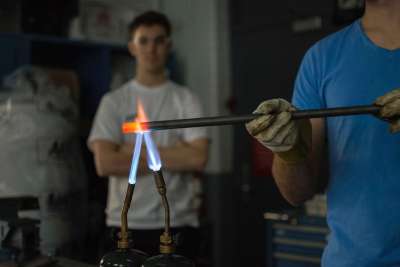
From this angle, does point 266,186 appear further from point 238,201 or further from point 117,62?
point 117,62

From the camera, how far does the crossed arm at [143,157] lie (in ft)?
6.23

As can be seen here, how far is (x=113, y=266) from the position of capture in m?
0.87

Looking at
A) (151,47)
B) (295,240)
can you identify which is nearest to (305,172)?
(151,47)

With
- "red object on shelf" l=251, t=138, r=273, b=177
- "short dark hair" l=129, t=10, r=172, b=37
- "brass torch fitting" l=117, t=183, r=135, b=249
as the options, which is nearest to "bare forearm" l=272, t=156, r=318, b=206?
"brass torch fitting" l=117, t=183, r=135, b=249

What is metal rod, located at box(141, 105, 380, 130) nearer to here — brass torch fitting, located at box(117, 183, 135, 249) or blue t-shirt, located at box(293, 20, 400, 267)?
brass torch fitting, located at box(117, 183, 135, 249)

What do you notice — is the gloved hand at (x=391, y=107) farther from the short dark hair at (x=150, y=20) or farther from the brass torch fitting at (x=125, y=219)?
the short dark hair at (x=150, y=20)

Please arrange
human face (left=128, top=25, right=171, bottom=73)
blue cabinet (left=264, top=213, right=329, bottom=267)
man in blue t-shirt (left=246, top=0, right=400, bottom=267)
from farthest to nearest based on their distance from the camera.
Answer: blue cabinet (left=264, top=213, right=329, bottom=267) < human face (left=128, top=25, right=171, bottom=73) < man in blue t-shirt (left=246, top=0, right=400, bottom=267)

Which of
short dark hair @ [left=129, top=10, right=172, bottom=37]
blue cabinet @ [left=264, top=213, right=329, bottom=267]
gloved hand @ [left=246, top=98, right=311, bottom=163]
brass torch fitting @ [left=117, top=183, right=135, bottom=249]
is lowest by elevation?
blue cabinet @ [left=264, top=213, right=329, bottom=267]

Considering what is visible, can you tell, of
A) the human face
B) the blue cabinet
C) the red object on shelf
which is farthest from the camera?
the red object on shelf

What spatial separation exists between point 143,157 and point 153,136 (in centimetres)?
10

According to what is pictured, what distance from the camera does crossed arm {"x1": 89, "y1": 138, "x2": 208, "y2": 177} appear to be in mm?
1900

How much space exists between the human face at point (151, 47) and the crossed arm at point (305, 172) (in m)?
0.98

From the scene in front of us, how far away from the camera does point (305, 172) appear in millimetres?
1175

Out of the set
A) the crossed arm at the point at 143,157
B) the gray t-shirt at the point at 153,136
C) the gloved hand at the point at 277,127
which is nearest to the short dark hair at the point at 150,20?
the gray t-shirt at the point at 153,136
